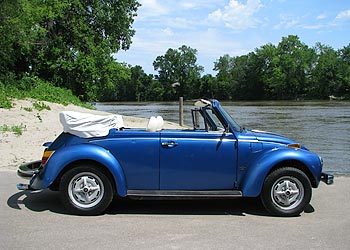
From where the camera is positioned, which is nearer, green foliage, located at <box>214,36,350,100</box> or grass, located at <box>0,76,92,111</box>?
grass, located at <box>0,76,92,111</box>

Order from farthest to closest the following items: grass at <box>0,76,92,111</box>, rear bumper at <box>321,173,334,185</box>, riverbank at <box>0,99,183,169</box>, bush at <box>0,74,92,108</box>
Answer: bush at <box>0,74,92,108</box>
grass at <box>0,76,92,111</box>
riverbank at <box>0,99,183,169</box>
rear bumper at <box>321,173,334,185</box>

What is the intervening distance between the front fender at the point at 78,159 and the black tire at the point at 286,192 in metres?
1.91

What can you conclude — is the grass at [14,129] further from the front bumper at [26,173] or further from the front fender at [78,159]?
the front fender at [78,159]

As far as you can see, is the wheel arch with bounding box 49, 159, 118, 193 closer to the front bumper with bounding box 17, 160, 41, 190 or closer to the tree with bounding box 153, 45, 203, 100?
the front bumper with bounding box 17, 160, 41, 190

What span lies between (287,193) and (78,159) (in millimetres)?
2801

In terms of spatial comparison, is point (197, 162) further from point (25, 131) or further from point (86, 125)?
point (25, 131)

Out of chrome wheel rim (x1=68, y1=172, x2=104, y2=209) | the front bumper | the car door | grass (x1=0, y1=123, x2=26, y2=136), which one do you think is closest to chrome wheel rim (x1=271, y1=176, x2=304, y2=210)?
the car door

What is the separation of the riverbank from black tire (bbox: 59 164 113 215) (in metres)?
4.16

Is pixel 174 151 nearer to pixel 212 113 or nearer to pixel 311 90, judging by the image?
pixel 212 113

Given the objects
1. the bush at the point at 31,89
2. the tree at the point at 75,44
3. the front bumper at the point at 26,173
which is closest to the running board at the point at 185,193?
the front bumper at the point at 26,173

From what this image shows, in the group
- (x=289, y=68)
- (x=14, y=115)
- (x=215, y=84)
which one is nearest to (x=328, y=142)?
(x=14, y=115)

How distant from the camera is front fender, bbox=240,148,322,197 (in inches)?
228

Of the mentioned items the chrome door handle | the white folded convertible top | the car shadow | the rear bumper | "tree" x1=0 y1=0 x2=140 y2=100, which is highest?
"tree" x1=0 y1=0 x2=140 y2=100

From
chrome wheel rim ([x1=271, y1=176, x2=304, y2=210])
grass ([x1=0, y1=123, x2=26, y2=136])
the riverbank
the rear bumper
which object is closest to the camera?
chrome wheel rim ([x1=271, y1=176, x2=304, y2=210])
